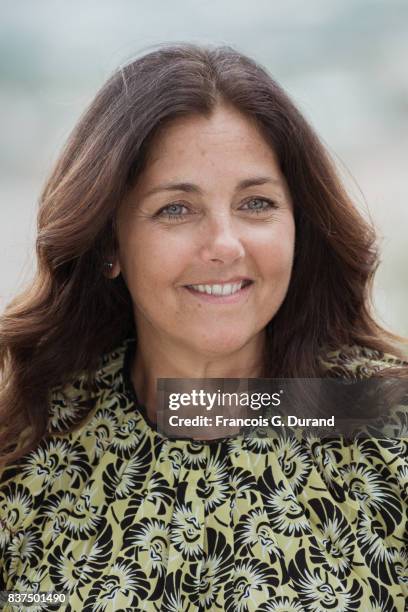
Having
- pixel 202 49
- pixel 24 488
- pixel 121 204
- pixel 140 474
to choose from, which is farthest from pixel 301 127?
pixel 24 488

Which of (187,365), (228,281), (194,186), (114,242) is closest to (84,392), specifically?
(187,365)

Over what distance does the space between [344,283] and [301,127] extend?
0.40m

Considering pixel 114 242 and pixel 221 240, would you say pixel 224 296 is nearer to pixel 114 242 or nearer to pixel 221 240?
pixel 221 240

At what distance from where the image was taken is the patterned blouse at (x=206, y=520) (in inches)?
72.3

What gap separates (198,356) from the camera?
209 cm

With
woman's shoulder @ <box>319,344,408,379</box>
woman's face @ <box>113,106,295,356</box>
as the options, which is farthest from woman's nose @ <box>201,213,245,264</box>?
woman's shoulder @ <box>319,344,408,379</box>

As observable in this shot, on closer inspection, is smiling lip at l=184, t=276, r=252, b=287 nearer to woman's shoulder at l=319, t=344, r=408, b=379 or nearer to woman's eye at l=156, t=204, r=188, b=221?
woman's eye at l=156, t=204, r=188, b=221

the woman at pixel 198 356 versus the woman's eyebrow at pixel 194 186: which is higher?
the woman's eyebrow at pixel 194 186

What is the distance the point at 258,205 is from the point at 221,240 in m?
0.14

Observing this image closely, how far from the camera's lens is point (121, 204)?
2.00m

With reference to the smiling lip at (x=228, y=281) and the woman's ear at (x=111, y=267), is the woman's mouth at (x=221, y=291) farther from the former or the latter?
the woman's ear at (x=111, y=267)

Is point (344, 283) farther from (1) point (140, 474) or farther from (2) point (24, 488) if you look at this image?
(2) point (24, 488)

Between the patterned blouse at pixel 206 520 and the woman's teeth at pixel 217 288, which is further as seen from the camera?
the woman's teeth at pixel 217 288

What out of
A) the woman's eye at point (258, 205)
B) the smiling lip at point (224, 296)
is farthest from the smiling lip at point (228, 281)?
the woman's eye at point (258, 205)
